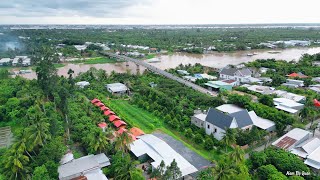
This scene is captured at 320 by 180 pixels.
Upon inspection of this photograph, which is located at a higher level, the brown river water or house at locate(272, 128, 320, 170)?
house at locate(272, 128, 320, 170)

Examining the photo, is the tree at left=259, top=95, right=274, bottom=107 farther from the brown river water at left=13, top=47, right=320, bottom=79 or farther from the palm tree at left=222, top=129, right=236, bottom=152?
the brown river water at left=13, top=47, right=320, bottom=79

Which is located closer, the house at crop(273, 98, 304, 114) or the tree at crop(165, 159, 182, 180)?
the tree at crop(165, 159, 182, 180)

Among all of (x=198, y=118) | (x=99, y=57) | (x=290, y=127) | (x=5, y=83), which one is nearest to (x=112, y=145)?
(x=198, y=118)

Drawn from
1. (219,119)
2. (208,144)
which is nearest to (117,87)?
(219,119)

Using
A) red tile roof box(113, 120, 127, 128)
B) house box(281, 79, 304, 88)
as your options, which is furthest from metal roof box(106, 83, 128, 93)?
house box(281, 79, 304, 88)

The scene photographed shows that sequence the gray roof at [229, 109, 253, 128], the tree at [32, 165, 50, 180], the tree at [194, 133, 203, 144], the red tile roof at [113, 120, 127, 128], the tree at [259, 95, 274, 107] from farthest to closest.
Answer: the tree at [259, 95, 274, 107] < the red tile roof at [113, 120, 127, 128] < the gray roof at [229, 109, 253, 128] < the tree at [194, 133, 203, 144] < the tree at [32, 165, 50, 180]

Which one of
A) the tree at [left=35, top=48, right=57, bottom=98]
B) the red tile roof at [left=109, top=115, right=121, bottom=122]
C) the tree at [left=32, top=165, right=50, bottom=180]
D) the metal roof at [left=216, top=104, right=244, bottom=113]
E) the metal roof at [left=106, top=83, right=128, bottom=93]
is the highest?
the tree at [left=35, top=48, right=57, bottom=98]
